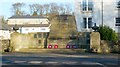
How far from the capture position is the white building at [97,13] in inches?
1781

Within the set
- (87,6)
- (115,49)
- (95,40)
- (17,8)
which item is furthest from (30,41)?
(17,8)

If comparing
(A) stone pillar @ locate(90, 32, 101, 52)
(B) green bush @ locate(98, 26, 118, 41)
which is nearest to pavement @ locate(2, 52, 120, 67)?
(A) stone pillar @ locate(90, 32, 101, 52)

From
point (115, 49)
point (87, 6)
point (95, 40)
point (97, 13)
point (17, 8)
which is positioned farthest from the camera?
point (17, 8)

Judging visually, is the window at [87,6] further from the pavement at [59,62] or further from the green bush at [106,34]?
the pavement at [59,62]

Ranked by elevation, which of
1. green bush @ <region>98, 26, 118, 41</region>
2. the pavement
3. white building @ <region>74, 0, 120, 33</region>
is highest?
white building @ <region>74, 0, 120, 33</region>

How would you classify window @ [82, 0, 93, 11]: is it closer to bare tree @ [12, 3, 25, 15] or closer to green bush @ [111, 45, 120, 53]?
green bush @ [111, 45, 120, 53]

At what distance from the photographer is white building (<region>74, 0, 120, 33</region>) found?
45250 millimetres

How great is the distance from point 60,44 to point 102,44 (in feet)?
18.9

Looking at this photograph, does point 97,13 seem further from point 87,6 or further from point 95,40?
point 95,40

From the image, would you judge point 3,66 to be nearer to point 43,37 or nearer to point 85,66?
point 85,66

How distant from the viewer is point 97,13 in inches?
1791

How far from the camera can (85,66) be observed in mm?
15484

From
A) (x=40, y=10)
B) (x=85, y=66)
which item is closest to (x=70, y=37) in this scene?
(x=85, y=66)

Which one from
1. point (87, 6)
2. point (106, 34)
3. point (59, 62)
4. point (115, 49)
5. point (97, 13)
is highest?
point (87, 6)
